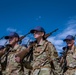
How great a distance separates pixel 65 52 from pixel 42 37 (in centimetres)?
214

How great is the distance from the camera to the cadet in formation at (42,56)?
9.10 m

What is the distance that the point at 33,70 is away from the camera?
9.45 metres

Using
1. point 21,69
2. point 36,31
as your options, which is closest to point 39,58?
point 36,31

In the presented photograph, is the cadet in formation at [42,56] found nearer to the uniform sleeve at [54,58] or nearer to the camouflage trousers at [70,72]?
the uniform sleeve at [54,58]

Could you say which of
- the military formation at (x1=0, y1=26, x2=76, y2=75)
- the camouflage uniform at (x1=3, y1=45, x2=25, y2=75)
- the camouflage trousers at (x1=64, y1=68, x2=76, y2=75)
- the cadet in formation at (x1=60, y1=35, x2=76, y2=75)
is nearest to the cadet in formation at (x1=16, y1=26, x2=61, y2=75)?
the military formation at (x1=0, y1=26, x2=76, y2=75)

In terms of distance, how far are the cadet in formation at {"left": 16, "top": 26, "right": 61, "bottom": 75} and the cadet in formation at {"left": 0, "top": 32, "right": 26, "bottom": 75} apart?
97 centimetres

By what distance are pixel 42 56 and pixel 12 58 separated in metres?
1.99

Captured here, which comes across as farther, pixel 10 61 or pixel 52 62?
pixel 10 61

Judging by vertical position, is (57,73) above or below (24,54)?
below

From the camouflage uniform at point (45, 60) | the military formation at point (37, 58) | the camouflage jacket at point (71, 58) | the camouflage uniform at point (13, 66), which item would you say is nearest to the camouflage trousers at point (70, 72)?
the military formation at point (37, 58)

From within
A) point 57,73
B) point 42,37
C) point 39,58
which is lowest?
point 57,73

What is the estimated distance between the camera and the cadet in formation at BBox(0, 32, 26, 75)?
10.8 m

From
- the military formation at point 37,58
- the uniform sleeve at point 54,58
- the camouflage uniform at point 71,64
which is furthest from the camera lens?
the camouflage uniform at point 71,64

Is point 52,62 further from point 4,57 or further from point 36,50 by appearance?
point 4,57
